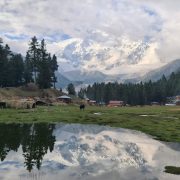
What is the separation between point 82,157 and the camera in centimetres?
3500

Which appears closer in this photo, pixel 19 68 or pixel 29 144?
pixel 29 144

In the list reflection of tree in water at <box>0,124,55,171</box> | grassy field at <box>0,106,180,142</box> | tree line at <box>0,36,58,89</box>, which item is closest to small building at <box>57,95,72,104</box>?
tree line at <box>0,36,58,89</box>

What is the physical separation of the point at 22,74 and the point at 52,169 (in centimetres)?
17338

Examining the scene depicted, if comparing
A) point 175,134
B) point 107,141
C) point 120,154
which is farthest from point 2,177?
point 175,134

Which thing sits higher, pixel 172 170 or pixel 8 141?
pixel 8 141

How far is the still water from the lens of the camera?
92.0 feet

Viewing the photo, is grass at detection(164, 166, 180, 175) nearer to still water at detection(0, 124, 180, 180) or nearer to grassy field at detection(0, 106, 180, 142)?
still water at detection(0, 124, 180, 180)

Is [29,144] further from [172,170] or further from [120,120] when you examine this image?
[120,120]

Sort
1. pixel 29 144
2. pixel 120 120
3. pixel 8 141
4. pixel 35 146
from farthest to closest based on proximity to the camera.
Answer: pixel 120 120, pixel 8 141, pixel 29 144, pixel 35 146

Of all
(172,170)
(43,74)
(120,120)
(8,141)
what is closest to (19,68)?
(43,74)

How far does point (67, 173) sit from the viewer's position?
28.3 m

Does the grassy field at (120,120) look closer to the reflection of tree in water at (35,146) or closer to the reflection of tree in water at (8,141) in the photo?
the reflection of tree in water at (35,146)

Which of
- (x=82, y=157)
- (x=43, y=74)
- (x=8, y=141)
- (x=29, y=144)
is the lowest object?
(x=82, y=157)

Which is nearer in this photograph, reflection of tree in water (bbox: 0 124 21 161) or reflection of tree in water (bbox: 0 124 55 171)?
reflection of tree in water (bbox: 0 124 55 171)
